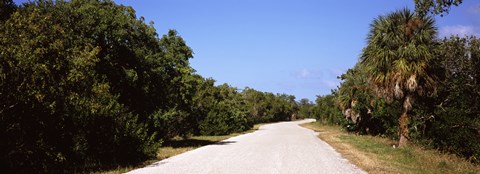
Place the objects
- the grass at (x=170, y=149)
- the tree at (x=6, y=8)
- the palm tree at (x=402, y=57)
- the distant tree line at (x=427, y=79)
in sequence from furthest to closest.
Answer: the palm tree at (x=402, y=57), the distant tree line at (x=427, y=79), the tree at (x=6, y=8), the grass at (x=170, y=149)

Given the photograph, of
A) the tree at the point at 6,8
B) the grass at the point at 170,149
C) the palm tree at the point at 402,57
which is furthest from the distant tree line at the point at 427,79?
the tree at the point at 6,8

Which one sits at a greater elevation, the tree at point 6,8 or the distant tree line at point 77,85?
the tree at point 6,8

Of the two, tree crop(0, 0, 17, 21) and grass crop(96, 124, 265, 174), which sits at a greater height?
tree crop(0, 0, 17, 21)

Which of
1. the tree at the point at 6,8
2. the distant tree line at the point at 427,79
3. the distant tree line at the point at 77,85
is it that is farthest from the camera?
the distant tree line at the point at 427,79

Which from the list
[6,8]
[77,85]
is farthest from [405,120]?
→ [6,8]

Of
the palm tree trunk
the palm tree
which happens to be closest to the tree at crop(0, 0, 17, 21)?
the palm tree

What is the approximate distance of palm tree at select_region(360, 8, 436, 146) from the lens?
1986 centimetres

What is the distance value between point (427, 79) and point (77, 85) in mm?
16638

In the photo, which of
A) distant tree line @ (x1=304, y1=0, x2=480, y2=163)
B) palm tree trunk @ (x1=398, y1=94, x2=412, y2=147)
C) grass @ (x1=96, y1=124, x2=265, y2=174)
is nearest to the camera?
grass @ (x1=96, y1=124, x2=265, y2=174)

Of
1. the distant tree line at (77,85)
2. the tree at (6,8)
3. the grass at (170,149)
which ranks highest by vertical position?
the tree at (6,8)

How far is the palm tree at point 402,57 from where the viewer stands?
19.9 metres

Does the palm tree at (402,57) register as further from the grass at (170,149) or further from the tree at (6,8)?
the tree at (6,8)

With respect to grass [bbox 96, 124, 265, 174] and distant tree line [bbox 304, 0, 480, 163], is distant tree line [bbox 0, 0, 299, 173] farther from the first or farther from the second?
distant tree line [bbox 304, 0, 480, 163]

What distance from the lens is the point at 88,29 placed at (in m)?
18.4
